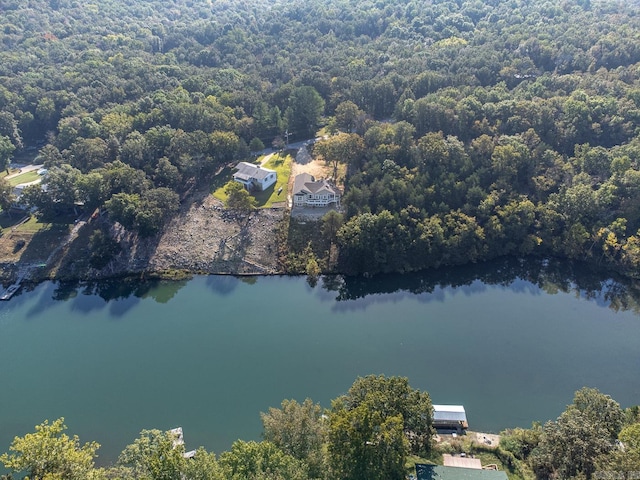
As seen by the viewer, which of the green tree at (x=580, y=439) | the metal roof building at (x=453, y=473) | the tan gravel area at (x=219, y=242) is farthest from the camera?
the tan gravel area at (x=219, y=242)

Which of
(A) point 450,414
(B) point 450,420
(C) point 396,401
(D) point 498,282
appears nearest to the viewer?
(C) point 396,401

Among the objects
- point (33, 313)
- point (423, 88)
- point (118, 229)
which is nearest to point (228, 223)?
point (118, 229)

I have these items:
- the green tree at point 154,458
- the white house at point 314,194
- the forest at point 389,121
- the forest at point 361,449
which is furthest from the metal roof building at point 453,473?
the white house at point 314,194

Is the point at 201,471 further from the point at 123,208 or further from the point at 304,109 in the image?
the point at 304,109

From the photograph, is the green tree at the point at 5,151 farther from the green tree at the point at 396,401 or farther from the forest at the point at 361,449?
the green tree at the point at 396,401

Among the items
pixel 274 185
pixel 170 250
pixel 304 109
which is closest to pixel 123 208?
pixel 170 250
